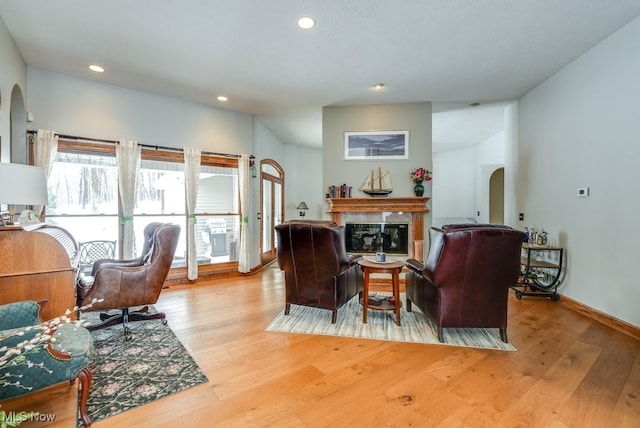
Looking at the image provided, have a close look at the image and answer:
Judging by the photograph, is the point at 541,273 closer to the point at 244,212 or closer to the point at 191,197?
the point at 244,212

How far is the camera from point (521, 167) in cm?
478

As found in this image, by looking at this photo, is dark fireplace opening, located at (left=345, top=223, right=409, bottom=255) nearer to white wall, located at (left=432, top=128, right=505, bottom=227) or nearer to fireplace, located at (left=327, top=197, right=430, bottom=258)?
fireplace, located at (left=327, top=197, right=430, bottom=258)

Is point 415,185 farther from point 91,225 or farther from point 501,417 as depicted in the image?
point 91,225

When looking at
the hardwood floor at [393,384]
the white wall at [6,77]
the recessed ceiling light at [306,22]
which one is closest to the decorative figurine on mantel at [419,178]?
the hardwood floor at [393,384]

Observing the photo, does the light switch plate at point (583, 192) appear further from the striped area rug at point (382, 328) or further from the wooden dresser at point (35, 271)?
the wooden dresser at point (35, 271)

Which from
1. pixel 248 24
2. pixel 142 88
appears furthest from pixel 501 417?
pixel 142 88

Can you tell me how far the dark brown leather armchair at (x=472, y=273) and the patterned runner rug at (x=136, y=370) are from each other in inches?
79.3

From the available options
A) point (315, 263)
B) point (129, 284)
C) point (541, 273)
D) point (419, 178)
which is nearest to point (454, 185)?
point (419, 178)

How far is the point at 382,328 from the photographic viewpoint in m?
2.95

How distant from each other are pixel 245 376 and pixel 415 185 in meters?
3.98

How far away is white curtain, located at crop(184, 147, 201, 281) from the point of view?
474 centimetres

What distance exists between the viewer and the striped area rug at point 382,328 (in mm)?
2689

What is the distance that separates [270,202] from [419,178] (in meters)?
3.49

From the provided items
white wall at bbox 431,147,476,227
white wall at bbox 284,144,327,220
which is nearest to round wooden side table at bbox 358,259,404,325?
white wall at bbox 284,144,327,220
